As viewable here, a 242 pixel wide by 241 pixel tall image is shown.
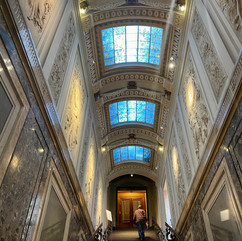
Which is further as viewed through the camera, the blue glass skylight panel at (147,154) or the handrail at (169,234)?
the blue glass skylight panel at (147,154)

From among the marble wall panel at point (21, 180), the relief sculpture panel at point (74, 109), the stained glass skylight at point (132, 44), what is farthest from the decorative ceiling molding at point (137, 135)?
the marble wall panel at point (21, 180)

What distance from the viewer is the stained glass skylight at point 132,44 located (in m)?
8.46

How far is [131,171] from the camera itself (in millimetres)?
16188

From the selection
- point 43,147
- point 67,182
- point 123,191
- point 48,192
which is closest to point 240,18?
point 43,147

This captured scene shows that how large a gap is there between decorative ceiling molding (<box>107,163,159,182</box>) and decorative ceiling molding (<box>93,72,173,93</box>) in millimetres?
7312

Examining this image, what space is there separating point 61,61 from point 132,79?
16.3 ft

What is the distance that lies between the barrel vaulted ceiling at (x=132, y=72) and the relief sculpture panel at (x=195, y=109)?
1.41m

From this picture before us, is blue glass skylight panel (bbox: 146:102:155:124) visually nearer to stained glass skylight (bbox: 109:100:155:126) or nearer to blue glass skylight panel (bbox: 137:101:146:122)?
stained glass skylight (bbox: 109:100:155:126)

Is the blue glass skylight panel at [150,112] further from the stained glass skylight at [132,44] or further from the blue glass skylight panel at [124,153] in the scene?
the blue glass skylight panel at [124,153]

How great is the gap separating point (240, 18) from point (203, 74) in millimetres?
1726

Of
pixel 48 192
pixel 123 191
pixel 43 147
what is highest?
pixel 123 191

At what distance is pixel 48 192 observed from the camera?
414 centimetres

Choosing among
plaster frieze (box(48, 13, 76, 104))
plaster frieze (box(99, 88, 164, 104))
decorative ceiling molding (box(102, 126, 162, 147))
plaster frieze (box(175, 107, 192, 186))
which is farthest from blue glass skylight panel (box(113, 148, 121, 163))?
plaster frieze (box(48, 13, 76, 104))

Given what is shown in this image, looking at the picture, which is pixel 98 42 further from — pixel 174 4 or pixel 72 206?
pixel 72 206
